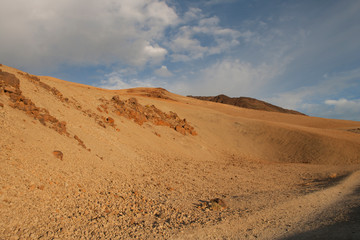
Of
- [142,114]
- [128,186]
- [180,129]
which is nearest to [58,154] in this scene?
[128,186]

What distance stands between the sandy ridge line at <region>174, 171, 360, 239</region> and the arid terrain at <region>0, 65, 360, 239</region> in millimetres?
20

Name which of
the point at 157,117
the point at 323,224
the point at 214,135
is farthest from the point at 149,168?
the point at 214,135

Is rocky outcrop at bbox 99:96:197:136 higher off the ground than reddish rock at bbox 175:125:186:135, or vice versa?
rocky outcrop at bbox 99:96:197:136

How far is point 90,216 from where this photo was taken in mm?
4719

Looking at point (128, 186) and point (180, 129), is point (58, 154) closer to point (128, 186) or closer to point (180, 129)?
point (128, 186)

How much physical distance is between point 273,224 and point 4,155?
20.5 ft

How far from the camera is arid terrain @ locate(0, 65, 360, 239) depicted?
13.9 ft

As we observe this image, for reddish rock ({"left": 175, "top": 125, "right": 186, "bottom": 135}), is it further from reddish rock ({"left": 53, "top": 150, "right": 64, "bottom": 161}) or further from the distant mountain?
the distant mountain

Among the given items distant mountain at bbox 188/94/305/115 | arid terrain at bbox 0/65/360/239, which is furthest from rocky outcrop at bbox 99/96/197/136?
distant mountain at bbox 188/94/305/115

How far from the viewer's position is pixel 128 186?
6926 mm

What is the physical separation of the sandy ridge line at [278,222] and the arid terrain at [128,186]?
0.06ft

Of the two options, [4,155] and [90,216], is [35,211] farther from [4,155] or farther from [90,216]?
[4,155]

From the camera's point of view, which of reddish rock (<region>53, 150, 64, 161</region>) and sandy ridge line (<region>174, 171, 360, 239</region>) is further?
reddish rock (<region>53, 150, 64, 161</region>)

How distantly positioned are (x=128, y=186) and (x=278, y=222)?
4.29 metres
